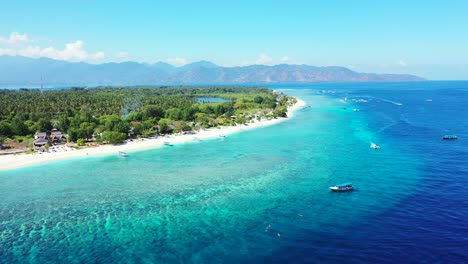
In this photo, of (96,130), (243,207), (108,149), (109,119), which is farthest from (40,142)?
(243,207)

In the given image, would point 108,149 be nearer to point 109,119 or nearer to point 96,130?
point 96,130

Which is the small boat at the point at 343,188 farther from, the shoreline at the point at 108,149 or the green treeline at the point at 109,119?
the green treeline at the point at 109,119

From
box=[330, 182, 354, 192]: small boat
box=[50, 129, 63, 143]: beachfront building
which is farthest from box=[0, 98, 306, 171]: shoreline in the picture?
box=[330, 182, 354, 192]: small boat

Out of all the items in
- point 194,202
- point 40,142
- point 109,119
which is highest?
point 109,119

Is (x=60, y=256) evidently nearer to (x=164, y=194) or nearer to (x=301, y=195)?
(x=164, y=194)

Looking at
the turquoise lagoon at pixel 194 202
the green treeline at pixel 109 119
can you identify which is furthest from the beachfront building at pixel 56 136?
the turquoise lagoon at pixel 194 202

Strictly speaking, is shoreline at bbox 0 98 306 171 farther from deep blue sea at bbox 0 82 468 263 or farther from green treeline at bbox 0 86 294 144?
green treeline at bbox 0 86 294 144

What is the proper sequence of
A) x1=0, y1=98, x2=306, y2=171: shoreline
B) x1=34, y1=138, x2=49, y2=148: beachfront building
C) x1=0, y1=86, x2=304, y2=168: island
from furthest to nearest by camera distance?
x1=0, y1=86, x2=304, y2=168: island, x1=34, y1=138, x2=49, y2=148: beachfront building, x1=0, y1=98, x2=306, y2=171: shoreline

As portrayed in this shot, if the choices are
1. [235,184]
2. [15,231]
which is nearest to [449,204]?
[235,184]
